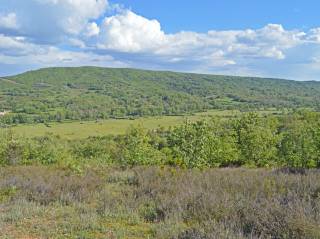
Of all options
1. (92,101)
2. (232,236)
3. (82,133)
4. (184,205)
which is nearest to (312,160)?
(184,205)

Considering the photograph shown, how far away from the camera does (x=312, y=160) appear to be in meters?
28.5

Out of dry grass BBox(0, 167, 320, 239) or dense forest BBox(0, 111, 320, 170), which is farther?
dense forest BBox(0, 111, 320, 170)

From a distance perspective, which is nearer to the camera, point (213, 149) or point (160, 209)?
point (160, 209)

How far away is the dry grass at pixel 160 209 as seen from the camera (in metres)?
7.12

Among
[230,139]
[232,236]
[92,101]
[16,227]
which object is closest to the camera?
[232,236]

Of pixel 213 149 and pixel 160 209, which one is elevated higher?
pixel 160 209

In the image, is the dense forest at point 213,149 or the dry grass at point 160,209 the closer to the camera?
the dry grass at point 160,209

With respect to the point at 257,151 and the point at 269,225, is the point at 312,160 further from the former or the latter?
the point at 269,225

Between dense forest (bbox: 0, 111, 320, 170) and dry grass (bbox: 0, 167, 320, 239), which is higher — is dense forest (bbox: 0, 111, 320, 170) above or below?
below

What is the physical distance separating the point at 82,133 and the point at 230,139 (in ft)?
244

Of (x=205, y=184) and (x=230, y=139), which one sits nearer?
(x=205, y=184)

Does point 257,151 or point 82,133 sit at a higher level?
point 257,151

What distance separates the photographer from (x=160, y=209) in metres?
9.21

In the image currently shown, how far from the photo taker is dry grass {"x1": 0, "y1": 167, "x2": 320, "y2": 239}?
23.4 ft
